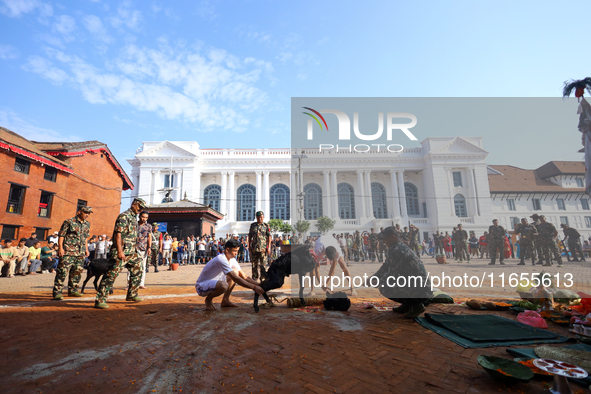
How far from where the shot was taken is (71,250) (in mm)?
5973

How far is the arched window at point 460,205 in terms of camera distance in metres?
11.3

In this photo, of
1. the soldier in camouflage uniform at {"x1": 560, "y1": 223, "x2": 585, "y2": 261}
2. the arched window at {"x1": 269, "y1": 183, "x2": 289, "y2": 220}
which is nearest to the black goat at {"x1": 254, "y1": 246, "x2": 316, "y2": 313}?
the soldier in camouflage uniform at {"x1": 560, "y1": 223, "x2": 585, "y2": 261}

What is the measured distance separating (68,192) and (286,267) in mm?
22756

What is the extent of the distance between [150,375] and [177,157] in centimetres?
3994

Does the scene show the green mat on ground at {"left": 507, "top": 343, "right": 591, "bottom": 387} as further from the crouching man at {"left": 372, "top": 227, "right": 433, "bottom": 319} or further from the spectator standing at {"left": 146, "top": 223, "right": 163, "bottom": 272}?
the spectator standing at {"left": 146, "top": 223, "right": 163, "bottom": 272}

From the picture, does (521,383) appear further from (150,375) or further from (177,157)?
(177,157)

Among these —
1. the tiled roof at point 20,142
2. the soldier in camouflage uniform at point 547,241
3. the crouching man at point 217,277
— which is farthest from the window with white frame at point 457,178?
the tiled roof at point 20,142

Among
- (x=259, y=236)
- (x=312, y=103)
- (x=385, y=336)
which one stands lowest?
(x=385, y=336)

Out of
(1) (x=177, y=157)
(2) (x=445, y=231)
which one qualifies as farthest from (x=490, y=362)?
(1) (x=177, y=157)

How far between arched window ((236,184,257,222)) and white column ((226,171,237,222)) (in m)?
0.96

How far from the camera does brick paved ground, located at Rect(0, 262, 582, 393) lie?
7.30 feet

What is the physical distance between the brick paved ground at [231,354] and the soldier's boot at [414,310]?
216 mm

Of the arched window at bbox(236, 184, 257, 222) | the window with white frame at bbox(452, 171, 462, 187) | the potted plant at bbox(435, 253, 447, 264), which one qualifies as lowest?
the potted plant at bbox(435, 253, 447, 264)

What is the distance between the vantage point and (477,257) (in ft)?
38.8
